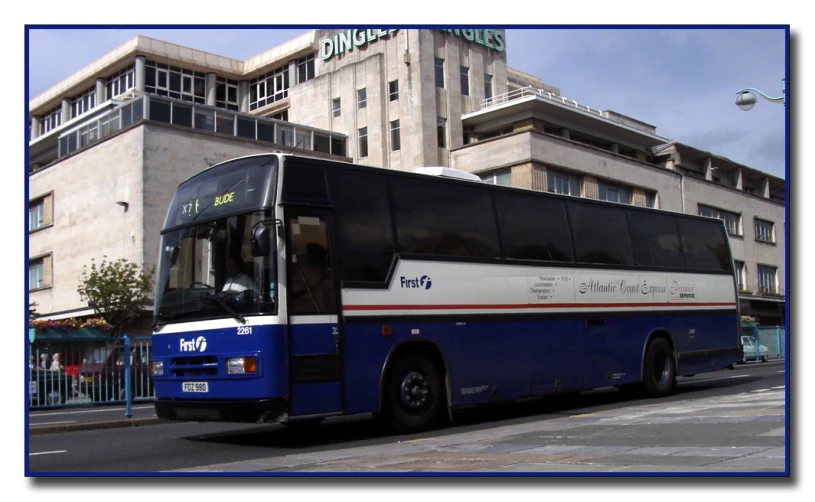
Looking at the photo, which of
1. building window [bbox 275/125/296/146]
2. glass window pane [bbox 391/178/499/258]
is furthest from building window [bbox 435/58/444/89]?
glass window pane [bbox 391/178/499/258]

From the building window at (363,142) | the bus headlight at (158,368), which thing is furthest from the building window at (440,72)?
the bus headlight at (158,368)

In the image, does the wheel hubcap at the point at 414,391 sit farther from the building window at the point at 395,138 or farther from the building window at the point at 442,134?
the building window at the point at 442,134

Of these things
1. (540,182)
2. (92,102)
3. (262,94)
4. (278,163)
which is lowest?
(278,163)

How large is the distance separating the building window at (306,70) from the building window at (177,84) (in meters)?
5.81

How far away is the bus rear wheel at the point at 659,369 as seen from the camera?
16.6 metres

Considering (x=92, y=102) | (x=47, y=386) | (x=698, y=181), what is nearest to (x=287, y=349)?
(x=47, y=386)

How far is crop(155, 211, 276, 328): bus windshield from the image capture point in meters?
10.4

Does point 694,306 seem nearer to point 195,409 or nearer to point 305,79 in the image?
point 195,409

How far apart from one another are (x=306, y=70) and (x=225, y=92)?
501cm

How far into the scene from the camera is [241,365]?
10.3 meters

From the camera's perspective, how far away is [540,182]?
4438 centimetres

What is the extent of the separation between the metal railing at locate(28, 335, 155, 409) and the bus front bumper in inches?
305

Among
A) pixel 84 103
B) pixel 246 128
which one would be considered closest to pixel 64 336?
pixel 84 103

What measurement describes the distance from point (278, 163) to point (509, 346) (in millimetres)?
5046
